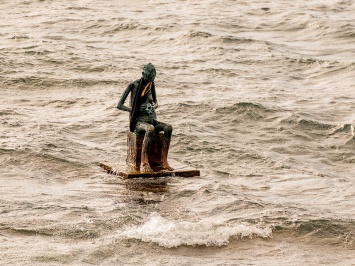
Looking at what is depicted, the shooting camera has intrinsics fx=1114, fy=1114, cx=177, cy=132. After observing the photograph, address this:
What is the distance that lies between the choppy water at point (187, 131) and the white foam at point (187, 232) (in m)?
0.03

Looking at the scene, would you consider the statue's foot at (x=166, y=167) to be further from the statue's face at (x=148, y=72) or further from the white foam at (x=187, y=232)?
the white foam at (x=187, y=232)

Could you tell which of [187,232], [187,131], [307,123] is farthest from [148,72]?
[307,123]

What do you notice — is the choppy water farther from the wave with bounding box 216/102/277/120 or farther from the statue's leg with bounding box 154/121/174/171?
the statue's leg with bounding box 154/121/174/171

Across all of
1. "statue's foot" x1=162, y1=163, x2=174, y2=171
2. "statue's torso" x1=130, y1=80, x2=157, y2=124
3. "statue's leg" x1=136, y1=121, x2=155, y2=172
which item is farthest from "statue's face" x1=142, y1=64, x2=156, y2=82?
"statue's foot" x1=162, y1=163, x2=174, y2=171

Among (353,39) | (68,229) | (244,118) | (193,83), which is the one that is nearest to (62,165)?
(68,229)

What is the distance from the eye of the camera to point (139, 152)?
18.7 meters

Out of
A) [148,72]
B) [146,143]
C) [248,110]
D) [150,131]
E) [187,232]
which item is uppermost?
[148,72]

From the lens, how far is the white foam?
52.3ft

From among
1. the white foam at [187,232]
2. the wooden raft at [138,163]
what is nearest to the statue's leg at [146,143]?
the wooden raft at [138,163]

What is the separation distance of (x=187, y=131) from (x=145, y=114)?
6.18 meters

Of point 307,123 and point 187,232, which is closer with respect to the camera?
point 187,232

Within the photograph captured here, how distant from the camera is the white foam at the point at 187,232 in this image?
628 inches

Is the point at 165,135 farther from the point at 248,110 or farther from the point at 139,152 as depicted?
the point at 248,110

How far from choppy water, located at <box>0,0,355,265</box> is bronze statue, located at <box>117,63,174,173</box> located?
478 mm
